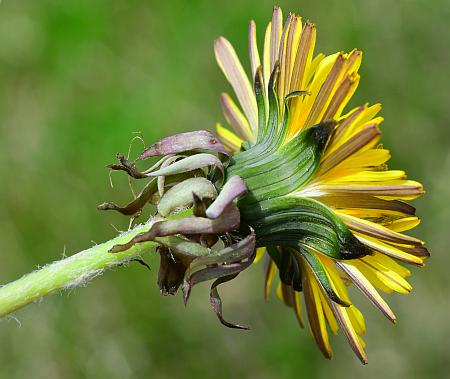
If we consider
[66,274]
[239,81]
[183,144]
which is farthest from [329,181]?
[66,274]

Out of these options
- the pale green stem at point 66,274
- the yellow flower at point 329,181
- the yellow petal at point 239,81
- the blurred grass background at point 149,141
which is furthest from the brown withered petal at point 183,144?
the blurred grass background at point 149,141

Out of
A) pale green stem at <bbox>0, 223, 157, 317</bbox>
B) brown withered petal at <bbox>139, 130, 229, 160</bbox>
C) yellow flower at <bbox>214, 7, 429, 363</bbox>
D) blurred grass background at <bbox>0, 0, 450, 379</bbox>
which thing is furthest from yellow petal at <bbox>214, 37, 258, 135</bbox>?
blurred grass background at <bbox>0, 0, 450, 379</bbox>

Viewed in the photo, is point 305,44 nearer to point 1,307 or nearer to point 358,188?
point 358,188

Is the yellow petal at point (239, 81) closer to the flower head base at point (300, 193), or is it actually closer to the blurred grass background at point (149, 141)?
the flower head base at point (300, 193)

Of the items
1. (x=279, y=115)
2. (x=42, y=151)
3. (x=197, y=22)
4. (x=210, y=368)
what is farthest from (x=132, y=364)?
(x=279, y=115)

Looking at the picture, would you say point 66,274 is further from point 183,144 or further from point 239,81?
point 239,81

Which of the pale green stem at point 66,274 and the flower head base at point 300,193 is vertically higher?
the flower head base at point 300,193
